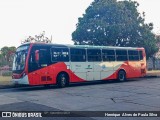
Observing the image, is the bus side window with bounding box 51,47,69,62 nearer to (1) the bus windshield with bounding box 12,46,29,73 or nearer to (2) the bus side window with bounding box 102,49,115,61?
(1) the bus windshield with bounding box 12,46,29,73

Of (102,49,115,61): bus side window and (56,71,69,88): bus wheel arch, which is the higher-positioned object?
(102,49,115,61): bus side window

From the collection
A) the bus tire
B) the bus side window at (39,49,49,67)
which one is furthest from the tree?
the bus side window at (39,49,49,67)

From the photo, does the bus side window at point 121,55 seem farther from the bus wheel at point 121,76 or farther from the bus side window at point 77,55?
the bus side window at point 77,55

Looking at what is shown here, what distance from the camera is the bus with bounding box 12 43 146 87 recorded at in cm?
1628

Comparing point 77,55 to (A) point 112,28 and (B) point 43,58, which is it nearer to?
(B) point 43,58

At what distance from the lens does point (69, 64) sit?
59.8 ft

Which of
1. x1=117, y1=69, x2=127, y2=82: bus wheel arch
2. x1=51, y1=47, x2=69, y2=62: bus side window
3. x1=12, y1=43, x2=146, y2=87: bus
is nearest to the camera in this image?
x1=12, y1=43, x2=146, y2=87: bus

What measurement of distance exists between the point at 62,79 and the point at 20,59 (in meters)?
3.11

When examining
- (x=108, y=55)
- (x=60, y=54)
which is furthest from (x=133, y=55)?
(x=60, y=54)

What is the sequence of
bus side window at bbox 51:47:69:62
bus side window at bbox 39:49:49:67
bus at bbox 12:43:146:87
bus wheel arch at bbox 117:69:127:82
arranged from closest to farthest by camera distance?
bus at bbox 12:43:146:87 < bus side window at bbox 39:49:49:67 < bus side window at bbox 51:47:69:62 < bus wheel arch at bbox 117:69:127:82

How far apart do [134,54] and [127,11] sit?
11.9 meters

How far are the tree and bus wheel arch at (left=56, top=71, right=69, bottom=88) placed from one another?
14465 millimetres

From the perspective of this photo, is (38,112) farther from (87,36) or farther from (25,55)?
(87,36)

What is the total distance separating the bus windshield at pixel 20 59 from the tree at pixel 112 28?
52.6ft
